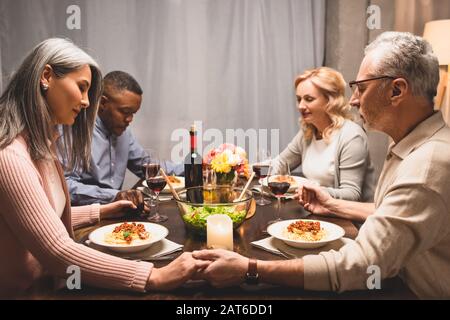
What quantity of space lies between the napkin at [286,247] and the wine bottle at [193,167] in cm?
78

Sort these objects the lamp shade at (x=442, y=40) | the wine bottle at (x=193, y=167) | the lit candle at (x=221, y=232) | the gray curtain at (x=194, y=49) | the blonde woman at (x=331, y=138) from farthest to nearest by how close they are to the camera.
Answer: the gray curtain at (x=194, y=49) < the lamp shade at (x=442, y=40) < the blonde woman at (x=331, y=138) < the wine bottle at (x=193, y=167) < the lit candle at (x=221, y=232)

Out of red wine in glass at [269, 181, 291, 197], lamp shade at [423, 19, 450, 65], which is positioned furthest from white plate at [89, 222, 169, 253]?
lamp shade at [423, 19, 450, 65]

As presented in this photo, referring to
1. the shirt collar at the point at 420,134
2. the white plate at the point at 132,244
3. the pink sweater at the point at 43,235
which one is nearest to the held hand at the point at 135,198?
A: the white plate at the point at 132,244

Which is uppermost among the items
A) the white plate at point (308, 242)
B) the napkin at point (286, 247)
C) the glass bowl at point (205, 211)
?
the glass bowl at point (205, 211)

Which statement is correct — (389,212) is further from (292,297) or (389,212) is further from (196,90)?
(196,90)

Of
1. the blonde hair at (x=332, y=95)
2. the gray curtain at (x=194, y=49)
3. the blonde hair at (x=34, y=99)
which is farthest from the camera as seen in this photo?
the gray curtain at (x=194, y=49)

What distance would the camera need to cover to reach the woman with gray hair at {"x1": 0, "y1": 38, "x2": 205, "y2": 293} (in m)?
1.13

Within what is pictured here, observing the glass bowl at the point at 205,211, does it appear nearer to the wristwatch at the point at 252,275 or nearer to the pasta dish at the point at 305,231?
the pasta dish at the point at 305,231

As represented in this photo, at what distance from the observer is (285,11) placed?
3701 millimetres

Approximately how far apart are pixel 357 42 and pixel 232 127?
126cm

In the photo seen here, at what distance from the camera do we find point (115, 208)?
1.76 m

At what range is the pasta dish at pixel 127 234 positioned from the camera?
4.56 feet

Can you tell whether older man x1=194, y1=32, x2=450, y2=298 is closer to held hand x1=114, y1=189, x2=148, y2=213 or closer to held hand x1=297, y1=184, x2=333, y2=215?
held hand x1=297, y1=184, x2=333, y2=215
